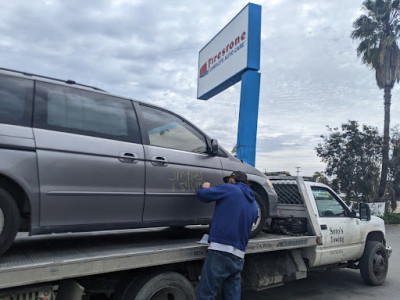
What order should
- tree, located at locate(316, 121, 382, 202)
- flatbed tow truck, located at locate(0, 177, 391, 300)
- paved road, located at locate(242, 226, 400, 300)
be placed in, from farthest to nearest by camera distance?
tree, located at locate(316, 121, 382, 202)
paved road, located at locate(242, 226, 400, 300)
flatbed tow truck, located at locate(0, 177, 391, 300)

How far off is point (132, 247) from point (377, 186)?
1614 centimetres

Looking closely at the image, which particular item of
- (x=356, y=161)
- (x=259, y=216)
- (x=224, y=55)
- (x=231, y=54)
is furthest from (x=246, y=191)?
(x=356, y=161)

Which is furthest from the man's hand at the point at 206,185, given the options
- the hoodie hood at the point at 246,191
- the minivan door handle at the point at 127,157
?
the minivan door handle at the point at 127,157

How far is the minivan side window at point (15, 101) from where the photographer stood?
2658 millimetres

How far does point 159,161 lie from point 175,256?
935 mm

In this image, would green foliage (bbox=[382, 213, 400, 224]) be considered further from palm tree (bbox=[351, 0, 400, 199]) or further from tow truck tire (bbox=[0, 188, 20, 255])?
tow truck tire (bbox=[0, 188, 20, 255])

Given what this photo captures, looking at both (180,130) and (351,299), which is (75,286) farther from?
(351,299)

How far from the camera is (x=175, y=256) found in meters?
3.27

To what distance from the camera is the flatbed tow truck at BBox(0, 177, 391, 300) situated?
2.59m

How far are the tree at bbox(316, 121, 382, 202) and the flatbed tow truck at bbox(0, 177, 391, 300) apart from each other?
10627mm

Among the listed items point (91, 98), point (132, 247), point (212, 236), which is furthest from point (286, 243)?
point (91, 98)

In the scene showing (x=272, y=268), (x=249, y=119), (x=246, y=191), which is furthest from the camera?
(x=249, y=119)

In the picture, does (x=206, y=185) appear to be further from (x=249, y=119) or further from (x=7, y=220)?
(x=249, y=119)

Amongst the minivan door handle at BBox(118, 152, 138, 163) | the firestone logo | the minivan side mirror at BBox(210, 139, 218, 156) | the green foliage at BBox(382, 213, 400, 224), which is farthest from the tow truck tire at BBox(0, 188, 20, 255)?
the green foliage at BBox(382, 213, 400, 224)
